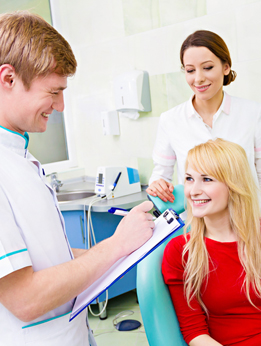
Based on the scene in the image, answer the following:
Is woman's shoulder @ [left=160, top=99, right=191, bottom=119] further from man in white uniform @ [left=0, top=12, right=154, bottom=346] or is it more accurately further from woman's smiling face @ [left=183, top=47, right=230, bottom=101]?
man in white uniform @ [left=0, top=12, right=154, bottom=346]

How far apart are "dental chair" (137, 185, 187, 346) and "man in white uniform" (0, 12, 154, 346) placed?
0.37 meters

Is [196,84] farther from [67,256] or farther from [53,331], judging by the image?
[53,331]

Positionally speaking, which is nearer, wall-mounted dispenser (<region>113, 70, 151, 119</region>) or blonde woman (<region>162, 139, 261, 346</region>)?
blonde woman (<region>162, 139, 261, 346</region>)

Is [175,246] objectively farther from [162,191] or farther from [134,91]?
[134,91]

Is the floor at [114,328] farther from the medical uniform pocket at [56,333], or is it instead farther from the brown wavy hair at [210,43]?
the brown wavy hair at [210,43]

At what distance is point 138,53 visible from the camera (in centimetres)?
279

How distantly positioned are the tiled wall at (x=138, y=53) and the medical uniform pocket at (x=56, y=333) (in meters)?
1.64

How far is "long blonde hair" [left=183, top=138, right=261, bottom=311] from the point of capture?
1.33 metres

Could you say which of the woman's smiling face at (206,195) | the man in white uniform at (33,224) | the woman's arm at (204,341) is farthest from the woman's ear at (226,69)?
the woman's arm at (204,341)

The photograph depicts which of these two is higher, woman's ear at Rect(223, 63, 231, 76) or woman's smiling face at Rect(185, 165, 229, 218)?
woman's ear at Rect(223, 63, 231, 76)

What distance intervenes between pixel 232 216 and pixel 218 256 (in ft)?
0.52

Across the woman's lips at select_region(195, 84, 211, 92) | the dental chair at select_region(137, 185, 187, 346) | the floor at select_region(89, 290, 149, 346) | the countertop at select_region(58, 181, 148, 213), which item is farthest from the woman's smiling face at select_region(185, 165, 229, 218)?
the floor at select_region(89, 290, 149, 346)

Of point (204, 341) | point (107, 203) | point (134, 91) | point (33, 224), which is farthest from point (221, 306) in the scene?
point (134, 91)

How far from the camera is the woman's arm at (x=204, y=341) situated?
1242 millimetres
